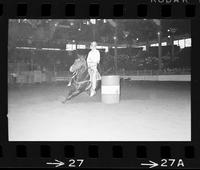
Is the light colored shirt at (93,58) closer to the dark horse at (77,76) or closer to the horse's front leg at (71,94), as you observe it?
the dark horse at (77,76)

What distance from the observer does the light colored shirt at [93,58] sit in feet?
13.7

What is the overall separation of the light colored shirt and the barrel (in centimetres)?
22

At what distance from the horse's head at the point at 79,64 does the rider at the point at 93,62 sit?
0.22ft

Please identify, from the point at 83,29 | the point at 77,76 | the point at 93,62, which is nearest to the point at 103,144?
the point at 77,76

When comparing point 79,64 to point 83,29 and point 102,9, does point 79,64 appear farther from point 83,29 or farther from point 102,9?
point 102,9

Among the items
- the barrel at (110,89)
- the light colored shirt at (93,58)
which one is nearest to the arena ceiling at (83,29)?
the light colored shirt at (93,58)

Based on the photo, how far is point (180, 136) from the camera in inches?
160

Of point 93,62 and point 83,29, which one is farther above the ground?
point 83,29

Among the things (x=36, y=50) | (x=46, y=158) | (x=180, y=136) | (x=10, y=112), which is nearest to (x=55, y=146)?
(x=46, y=158)

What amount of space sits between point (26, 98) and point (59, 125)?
59 cm

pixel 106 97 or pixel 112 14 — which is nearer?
pixel 112 14

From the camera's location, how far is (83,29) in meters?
4.07

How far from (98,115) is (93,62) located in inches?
27.4

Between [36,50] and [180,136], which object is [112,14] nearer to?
[36,50]
